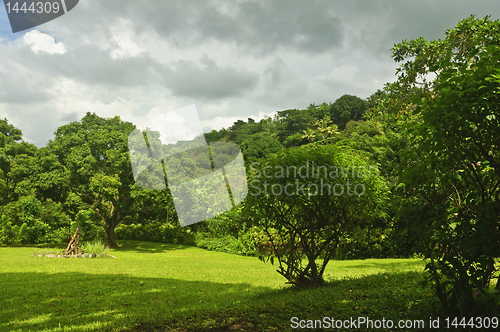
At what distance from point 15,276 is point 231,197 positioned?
12.2 m

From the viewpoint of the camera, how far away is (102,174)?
18.9 m

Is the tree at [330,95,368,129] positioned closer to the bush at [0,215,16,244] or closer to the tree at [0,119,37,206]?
the tree at [0,119,37,206]

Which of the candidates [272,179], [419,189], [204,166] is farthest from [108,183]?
[419,189]

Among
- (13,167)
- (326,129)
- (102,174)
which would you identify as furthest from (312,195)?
(326,129)

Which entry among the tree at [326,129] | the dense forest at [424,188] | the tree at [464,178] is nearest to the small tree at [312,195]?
the dense forest at [424,188]

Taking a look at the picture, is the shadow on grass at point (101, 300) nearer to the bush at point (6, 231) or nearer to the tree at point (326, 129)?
the bush at point (6, 231)

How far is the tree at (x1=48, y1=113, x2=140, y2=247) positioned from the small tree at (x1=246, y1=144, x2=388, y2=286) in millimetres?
14227

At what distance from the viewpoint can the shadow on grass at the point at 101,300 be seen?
4.80m

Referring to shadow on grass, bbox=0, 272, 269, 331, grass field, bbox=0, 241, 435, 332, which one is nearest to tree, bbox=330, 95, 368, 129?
grass field, bbox=0, 241, 435, 332

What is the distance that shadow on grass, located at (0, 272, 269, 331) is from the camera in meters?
4.80

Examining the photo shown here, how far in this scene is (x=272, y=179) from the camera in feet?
18.7

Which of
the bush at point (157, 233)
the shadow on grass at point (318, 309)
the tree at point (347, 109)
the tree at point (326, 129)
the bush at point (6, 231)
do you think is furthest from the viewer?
the tree at point (347, 109)

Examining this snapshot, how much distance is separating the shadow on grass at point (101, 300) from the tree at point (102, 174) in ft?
32.1

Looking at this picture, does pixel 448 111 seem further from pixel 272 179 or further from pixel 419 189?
pixel 272 179
